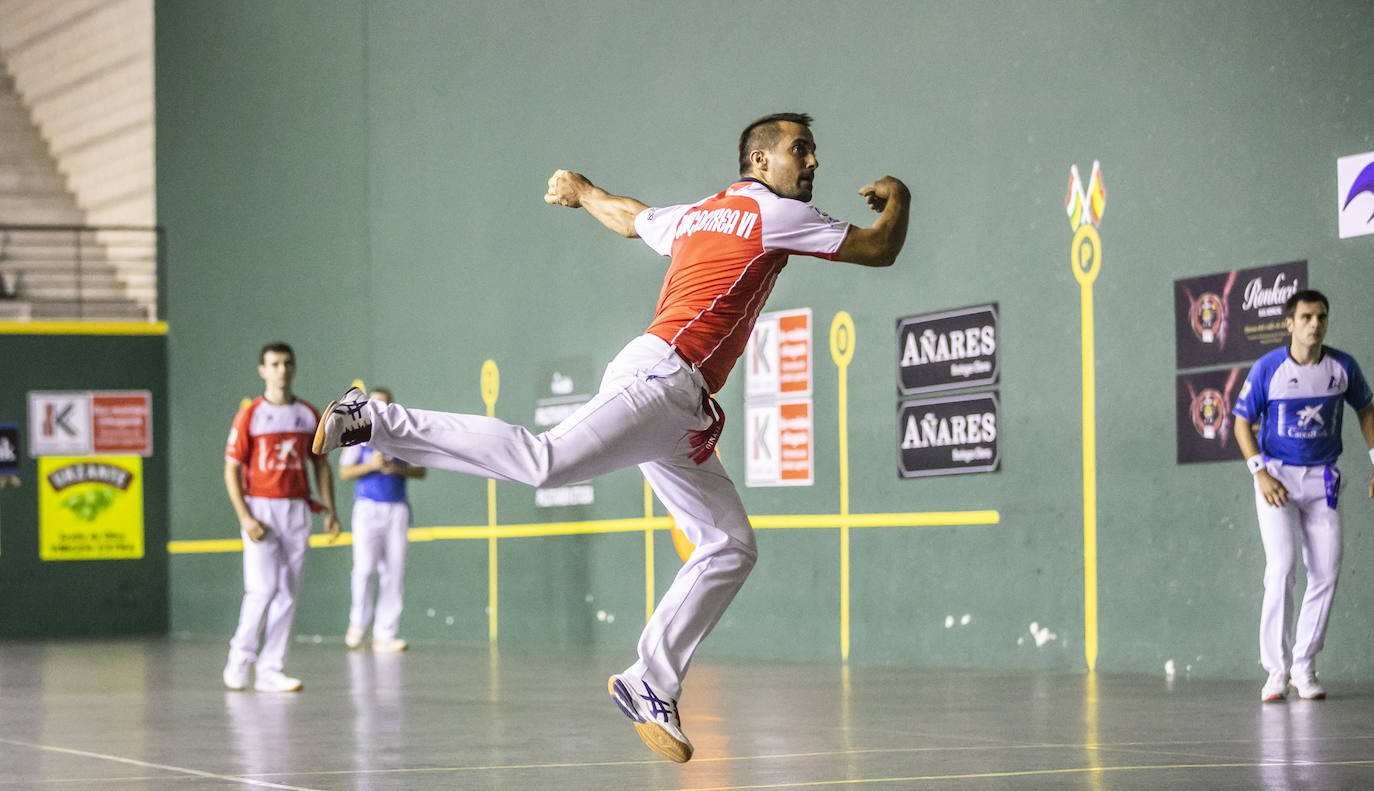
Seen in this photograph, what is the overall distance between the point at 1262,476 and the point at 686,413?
378 centimetres

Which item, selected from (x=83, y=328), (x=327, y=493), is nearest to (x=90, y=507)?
(x=83, y=328)

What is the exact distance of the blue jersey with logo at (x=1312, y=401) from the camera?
796cm

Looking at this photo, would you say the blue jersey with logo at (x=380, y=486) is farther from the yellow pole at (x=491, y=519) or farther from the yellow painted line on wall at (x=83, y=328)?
the yellow painted line on wall at (x=83, y=328)

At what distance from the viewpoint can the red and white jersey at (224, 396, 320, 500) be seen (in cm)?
927

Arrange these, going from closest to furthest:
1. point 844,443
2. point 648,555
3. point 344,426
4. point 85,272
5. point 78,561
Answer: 1. point 344,426
2. point 844,443
3. point 648,555
4. point 78,561
5. point 85,272

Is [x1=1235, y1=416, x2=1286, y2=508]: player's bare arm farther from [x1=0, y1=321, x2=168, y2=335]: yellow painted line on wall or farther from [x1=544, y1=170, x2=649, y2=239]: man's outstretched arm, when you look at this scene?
[x1=0, y1=321, x2=168, y2=335]: yellow painted line on wall

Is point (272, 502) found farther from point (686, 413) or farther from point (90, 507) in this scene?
point (90, 507)

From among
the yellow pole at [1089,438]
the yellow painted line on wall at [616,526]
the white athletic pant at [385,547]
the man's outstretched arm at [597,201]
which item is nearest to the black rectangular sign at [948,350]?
the yellow pole at [1089,438]

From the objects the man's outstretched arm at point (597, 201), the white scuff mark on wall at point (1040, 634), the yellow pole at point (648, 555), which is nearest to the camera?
the man's outstretched arm at point (597, 201)

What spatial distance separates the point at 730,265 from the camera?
5312 millimetres

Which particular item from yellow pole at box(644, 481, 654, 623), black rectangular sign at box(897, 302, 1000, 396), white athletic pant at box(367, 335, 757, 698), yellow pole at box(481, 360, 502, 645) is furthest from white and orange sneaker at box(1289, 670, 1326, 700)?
yellow pole at box(481, 360, 502, 645)

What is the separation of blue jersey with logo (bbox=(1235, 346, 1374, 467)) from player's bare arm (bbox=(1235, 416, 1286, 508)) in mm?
119

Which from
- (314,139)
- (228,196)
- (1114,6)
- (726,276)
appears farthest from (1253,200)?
(228,196)

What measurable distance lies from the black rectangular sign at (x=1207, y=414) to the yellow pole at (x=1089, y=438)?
1.88ft
